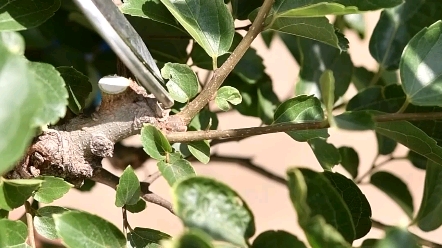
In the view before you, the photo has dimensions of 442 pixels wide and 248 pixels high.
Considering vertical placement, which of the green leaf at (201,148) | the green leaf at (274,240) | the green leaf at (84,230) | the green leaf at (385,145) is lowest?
the green leaf at (385,145)

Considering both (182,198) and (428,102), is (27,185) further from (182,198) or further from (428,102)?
(428,102)

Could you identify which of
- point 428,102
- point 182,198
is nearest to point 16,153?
point 182,198

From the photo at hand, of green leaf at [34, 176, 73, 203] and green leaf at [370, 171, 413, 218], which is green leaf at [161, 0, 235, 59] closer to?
green leaf at [34, 176, 73, 203]

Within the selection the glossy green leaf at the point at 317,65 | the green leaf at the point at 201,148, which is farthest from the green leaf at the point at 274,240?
the glossy green leaf at the point at 317,65

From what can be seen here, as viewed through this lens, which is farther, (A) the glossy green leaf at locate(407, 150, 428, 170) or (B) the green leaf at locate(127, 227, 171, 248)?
(A) the glossy green leaf at locate(407, 150, 428, 170)

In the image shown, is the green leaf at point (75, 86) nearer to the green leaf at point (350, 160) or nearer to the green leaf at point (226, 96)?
the green leaf at point (226, 96)

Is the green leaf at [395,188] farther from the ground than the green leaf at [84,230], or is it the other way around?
the green leaf at [84,230]

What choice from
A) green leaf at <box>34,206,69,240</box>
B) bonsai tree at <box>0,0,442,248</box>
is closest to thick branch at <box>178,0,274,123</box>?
bonsai tree at <box>0,0,442,248</box>

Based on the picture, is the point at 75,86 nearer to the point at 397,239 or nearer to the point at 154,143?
the point at 154,143
